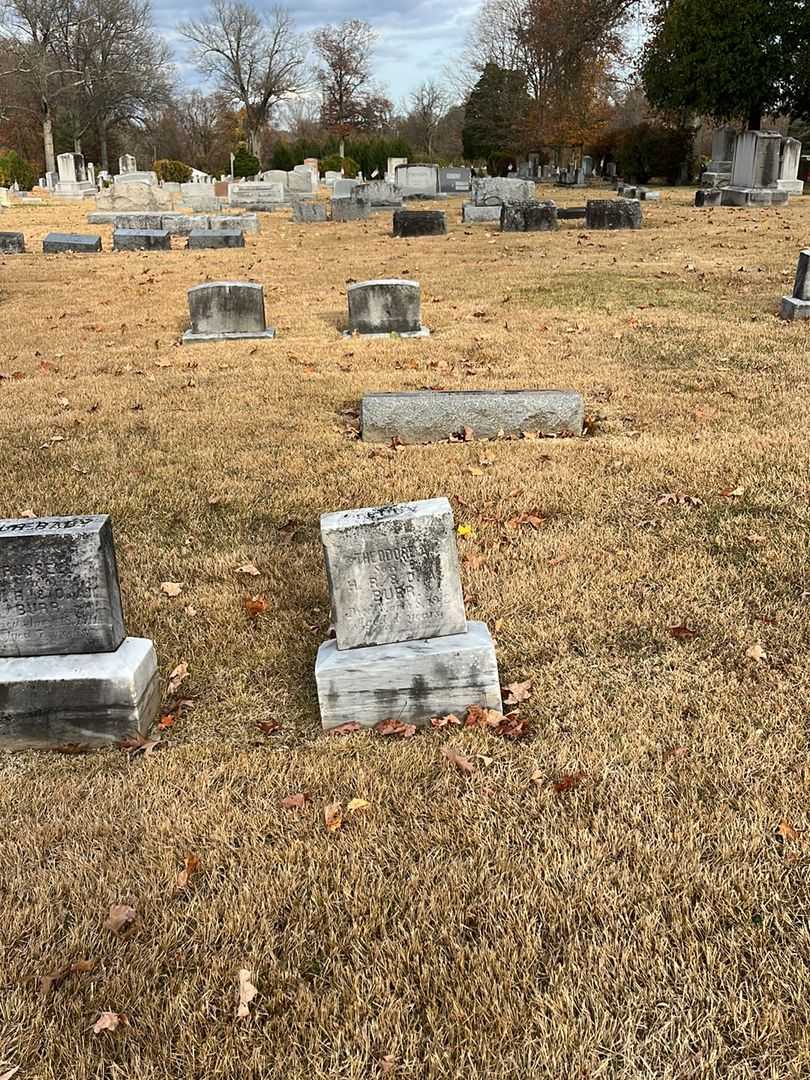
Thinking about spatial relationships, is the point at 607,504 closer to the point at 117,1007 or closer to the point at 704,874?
the point at 704,874

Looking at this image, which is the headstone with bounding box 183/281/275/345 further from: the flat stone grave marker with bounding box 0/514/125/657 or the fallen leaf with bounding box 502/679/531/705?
the fallen leaf with bounding box 502/679/531/705

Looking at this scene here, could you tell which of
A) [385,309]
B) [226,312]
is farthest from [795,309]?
[226,312]

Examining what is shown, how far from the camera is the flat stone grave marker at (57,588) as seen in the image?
2984mm

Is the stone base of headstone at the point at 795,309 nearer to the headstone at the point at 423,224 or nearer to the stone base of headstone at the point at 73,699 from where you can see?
the stone base of headstone at the point at 73,699

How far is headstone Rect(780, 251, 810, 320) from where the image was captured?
374 inches

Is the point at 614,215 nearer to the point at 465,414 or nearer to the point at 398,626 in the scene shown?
the point at 465,414

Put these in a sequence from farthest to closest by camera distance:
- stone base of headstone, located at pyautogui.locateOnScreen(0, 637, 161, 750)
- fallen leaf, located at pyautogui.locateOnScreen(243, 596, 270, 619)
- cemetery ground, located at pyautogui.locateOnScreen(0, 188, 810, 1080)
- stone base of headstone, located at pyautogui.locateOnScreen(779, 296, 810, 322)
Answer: stone base of headstone, located at pyautogui.locateOnScreen(779, 296, 810, 322), fallen leaf, located at pyautogui.locateOnScreen(243, 596, 270, 619), stone base of headstone, located at pyautogui.locateOnScreen(0, 637, 161, 750), cemetery ground, located at pyautogui.locateOnScreen(0, 188, 810, 1080)

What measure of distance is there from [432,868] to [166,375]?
22.3 feet

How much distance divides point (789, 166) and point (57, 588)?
2767 cm

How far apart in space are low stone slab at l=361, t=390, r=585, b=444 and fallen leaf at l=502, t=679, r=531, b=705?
3.24m

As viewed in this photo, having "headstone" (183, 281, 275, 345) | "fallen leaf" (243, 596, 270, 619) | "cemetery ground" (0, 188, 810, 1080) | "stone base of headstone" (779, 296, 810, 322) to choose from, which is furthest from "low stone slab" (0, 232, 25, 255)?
"fallen leaf" (243, 596, 270, 619)

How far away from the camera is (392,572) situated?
10.2ft

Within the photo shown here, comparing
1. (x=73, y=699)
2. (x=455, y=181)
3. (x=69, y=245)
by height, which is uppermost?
(x=455, y=181)

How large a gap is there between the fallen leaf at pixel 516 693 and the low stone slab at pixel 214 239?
60.8ft
